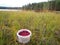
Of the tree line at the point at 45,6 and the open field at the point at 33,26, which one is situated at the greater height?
the tree line at the point at 45,6

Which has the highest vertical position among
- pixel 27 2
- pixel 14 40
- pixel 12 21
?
pixel 27 2

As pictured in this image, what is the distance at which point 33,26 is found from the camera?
246 cm

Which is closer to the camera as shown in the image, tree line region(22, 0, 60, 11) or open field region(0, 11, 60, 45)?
open field region(0, 11, 60, 45)

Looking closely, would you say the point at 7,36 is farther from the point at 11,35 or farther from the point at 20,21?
the point at 20,21

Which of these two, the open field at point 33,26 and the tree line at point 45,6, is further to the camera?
the tree line at point 45,6

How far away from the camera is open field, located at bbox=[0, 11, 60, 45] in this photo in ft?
7.27

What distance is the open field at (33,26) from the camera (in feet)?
7.27

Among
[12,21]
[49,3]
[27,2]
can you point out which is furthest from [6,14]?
[49,3]

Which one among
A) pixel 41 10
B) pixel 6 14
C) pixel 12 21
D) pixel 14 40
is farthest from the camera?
pixel 41 10

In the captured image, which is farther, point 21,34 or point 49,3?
point 49,3

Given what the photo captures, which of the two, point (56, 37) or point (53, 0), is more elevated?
point (53, 0)

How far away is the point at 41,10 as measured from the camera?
10.0 feet

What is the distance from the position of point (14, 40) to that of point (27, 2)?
3.48 feet

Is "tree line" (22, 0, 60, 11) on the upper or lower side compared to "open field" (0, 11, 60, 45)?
upper
